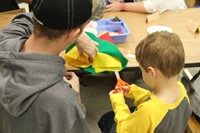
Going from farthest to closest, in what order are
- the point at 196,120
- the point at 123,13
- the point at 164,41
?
1. the point at 123,13
2. the point at 196,120
3. the point at 164,41

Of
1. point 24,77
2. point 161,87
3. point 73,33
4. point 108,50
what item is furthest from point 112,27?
point 24,77

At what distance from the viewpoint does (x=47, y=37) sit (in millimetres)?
782

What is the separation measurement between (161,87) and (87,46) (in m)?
0.42

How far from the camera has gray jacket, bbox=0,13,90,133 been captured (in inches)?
29.1

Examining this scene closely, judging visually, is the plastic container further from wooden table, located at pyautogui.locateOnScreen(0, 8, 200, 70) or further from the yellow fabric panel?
the yellow fabric panel

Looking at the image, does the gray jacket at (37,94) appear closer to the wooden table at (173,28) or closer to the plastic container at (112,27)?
the wooden table at (173,28)

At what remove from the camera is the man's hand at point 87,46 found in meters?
1.23

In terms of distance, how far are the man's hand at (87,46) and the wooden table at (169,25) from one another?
12 centimetres

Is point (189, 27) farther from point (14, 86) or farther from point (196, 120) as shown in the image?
point (14, 86)

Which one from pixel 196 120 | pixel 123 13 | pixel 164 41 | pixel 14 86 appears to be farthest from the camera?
pixel 123 13

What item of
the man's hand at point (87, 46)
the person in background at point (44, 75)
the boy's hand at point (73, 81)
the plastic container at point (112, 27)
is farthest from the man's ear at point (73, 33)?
the plastic container at point (112, 27)

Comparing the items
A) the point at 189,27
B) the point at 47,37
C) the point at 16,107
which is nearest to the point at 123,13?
the point at 189,27

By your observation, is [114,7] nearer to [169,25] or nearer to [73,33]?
[169,25]

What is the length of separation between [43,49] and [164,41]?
1.53 ft
